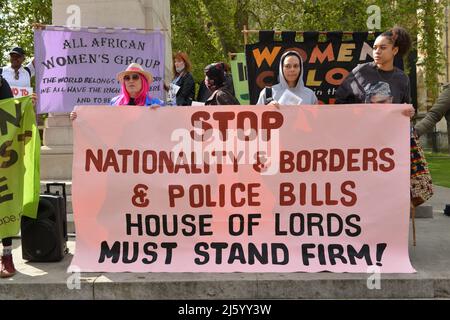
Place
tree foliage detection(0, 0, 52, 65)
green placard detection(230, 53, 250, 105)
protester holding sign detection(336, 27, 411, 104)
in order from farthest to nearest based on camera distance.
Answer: tree foliage detection(0, 0, 52, 65) → green placard detection(230, 53, 250, 105) → protester holding sign detection(336, 27, 411, 104)

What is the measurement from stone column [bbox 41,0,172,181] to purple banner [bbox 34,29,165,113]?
1.29 ft

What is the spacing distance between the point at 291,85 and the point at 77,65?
3.84m

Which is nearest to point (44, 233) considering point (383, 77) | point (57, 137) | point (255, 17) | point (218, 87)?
point (218, 87)

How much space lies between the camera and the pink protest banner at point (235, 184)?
15.0 feet

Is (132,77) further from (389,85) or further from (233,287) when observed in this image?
(389,85)

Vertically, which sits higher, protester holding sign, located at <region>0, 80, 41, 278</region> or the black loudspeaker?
protester holding sign, located at <region>0, 80, 41, 278</region>

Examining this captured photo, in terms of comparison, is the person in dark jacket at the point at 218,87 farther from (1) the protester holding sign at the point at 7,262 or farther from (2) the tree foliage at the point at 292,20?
(2) the tree foliage at the point at 292,20

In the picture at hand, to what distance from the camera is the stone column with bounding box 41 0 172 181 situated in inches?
300

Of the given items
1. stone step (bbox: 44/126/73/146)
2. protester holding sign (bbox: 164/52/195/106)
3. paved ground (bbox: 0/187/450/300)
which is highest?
protester holding sign (bbox: 164/52/195/106)

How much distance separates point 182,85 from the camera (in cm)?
791

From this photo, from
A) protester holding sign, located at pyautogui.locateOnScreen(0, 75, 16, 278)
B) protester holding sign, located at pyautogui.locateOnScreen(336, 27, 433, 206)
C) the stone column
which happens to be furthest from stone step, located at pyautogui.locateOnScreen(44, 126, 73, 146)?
protester holding sign, located at pyautogui.locateOnScreen(336, 27, 433, 206)

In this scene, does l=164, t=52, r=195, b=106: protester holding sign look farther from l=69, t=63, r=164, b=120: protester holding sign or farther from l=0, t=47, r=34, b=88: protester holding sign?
l=69, t=63, r=164, b=120: protester holding sign

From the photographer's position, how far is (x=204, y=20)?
2727 centimetres
